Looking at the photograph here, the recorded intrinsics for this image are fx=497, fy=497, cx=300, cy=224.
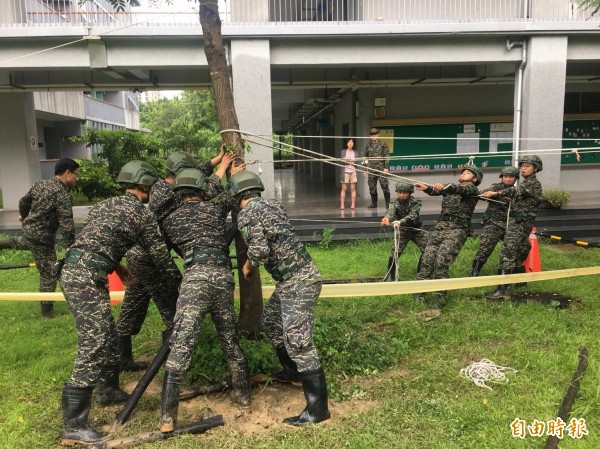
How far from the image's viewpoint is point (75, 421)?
3.31 meters

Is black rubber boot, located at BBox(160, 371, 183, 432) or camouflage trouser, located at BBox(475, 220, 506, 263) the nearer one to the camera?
black rubber boot, located at BBox(160, 371, 183, 432)

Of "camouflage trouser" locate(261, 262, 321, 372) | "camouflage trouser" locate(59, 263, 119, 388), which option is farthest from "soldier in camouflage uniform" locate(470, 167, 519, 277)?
"camouflage trouser" locate(59, 263, 119, 388)

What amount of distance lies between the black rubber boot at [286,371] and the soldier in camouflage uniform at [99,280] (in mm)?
1095

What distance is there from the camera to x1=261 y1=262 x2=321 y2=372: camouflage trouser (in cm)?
345

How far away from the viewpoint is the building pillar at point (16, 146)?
12.2 meters

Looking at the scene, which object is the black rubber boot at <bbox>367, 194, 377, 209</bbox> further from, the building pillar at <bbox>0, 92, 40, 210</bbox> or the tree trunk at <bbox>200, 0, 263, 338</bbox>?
the building pillar at <bbox>0, 92, 40, 210</bbox>

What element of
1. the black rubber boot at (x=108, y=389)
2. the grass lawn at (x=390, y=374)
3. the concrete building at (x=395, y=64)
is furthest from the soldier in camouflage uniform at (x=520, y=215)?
the black rubber boot at (x=108, y=389)

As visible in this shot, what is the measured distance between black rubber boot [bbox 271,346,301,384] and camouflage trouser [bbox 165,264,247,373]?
0.37 meters

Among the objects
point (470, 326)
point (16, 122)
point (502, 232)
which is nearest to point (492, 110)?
point (502, 232)

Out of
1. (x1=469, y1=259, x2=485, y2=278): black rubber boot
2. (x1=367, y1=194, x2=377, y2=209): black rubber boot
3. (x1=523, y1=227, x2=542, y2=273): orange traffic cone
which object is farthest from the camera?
(x1=367, y1=194, x2=377, y2=209): black rubber boot

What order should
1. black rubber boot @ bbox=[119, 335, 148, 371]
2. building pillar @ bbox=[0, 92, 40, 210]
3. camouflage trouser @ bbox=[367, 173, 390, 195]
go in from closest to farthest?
black rubber boot @ bbox=[119, 335, 148, 371] → camouflage trouser @ bbox=[367, 173, 390, 195] → building pillar @ bbox=[0, 92, 40, 210]

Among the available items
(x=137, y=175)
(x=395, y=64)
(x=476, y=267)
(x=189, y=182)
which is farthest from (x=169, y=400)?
(x=395, y=64)

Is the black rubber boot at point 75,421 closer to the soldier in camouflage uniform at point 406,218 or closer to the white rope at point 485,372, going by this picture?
the white rope at point 485,372

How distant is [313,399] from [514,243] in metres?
3.82
